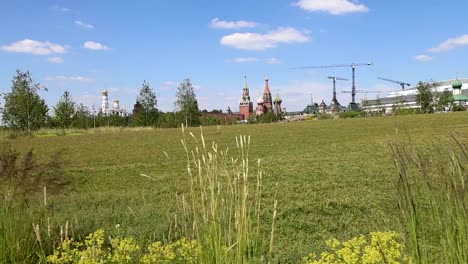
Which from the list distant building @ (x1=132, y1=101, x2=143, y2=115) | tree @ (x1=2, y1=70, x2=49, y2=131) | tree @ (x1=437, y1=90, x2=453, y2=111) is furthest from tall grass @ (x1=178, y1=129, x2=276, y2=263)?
tree @ (x1=437, y1=90, x2=453, y2=111)

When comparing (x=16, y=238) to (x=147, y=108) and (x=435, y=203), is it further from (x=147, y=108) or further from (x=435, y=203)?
(x=147, y=108)

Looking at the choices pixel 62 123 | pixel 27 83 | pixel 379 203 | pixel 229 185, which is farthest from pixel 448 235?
pixel 62 123

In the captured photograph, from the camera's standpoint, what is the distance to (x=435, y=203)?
7.27ft

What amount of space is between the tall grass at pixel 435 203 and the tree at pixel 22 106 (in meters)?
36.6

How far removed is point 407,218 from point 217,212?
1.00 metres

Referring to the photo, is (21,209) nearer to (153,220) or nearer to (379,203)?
(153,220)

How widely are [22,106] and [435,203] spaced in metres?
36.9

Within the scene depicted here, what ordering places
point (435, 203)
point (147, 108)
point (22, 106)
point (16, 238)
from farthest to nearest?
1. point (147, 108)
2. point (22, 106)
3. point (16, 238)
4. point (435, 203)

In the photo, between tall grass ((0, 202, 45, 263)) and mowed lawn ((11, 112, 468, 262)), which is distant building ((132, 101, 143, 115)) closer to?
mowed lawn ((11, 112, 468, 262))

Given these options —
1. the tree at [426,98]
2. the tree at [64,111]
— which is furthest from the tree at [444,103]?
the tree at [64,111]

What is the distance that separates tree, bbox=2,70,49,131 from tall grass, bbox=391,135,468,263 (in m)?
36.6

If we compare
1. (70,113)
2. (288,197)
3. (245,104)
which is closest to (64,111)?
(70,113)

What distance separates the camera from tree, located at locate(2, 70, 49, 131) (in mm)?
34778

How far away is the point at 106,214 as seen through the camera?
602 cm
